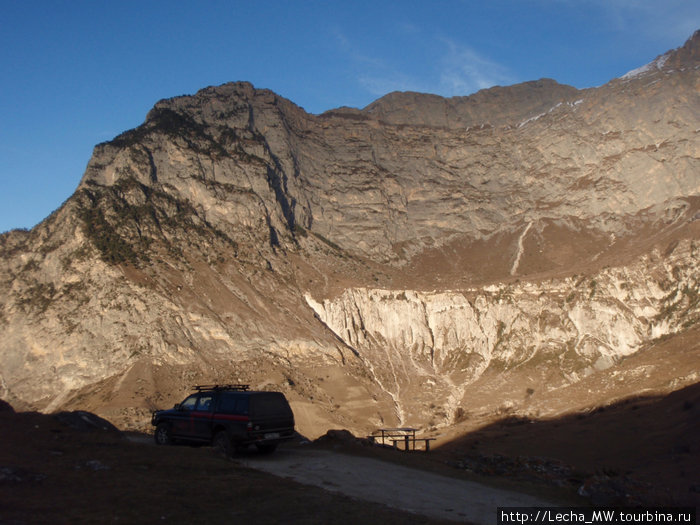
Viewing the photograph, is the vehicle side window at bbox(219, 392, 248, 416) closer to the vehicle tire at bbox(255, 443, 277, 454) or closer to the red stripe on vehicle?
the red stripe on vehicle

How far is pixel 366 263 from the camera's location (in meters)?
89.2

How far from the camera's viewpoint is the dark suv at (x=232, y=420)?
15.5m

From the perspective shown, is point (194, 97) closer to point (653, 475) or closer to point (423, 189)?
point (423, 189)

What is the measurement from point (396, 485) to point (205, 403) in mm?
6953

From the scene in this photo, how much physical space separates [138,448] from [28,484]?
14.3 ft

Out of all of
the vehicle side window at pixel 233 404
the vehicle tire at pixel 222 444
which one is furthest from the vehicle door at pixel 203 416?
the vehicle side window at pixel 233 404

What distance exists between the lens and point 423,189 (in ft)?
358

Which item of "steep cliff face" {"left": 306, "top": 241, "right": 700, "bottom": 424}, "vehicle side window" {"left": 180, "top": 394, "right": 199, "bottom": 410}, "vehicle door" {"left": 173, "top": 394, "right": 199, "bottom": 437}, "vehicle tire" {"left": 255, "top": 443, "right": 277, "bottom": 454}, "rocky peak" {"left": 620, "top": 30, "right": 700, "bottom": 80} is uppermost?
"rocky peak" {"left": 620, "top": 30, "right": 700, "bottom": 80}

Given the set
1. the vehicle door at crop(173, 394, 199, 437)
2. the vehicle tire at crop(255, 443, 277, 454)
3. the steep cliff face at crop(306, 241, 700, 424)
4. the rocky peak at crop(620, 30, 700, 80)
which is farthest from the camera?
the rocky peak at crop(620, 30, 700, 80)

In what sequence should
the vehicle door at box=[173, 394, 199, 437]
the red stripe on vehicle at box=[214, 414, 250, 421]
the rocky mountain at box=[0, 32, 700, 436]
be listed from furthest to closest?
1. the rocky mountain at box=[0, 32, 700, 436]
2. the vehicle door at box=[173, 394, 199, 437]
3. the red stripe on vehicle at box=[214, 414, 250, 421]

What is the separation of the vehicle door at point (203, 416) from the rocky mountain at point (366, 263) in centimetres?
3209

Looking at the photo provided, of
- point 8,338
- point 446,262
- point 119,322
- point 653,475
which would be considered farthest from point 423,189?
point 653,475

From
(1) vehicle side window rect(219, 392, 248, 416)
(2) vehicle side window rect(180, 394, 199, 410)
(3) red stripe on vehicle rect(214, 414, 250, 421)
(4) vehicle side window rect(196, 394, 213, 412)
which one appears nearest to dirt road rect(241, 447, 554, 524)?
(3) red stripe on vehicle rect(214, 414, 250, 421)

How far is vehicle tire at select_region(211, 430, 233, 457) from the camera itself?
15570 millimetres
